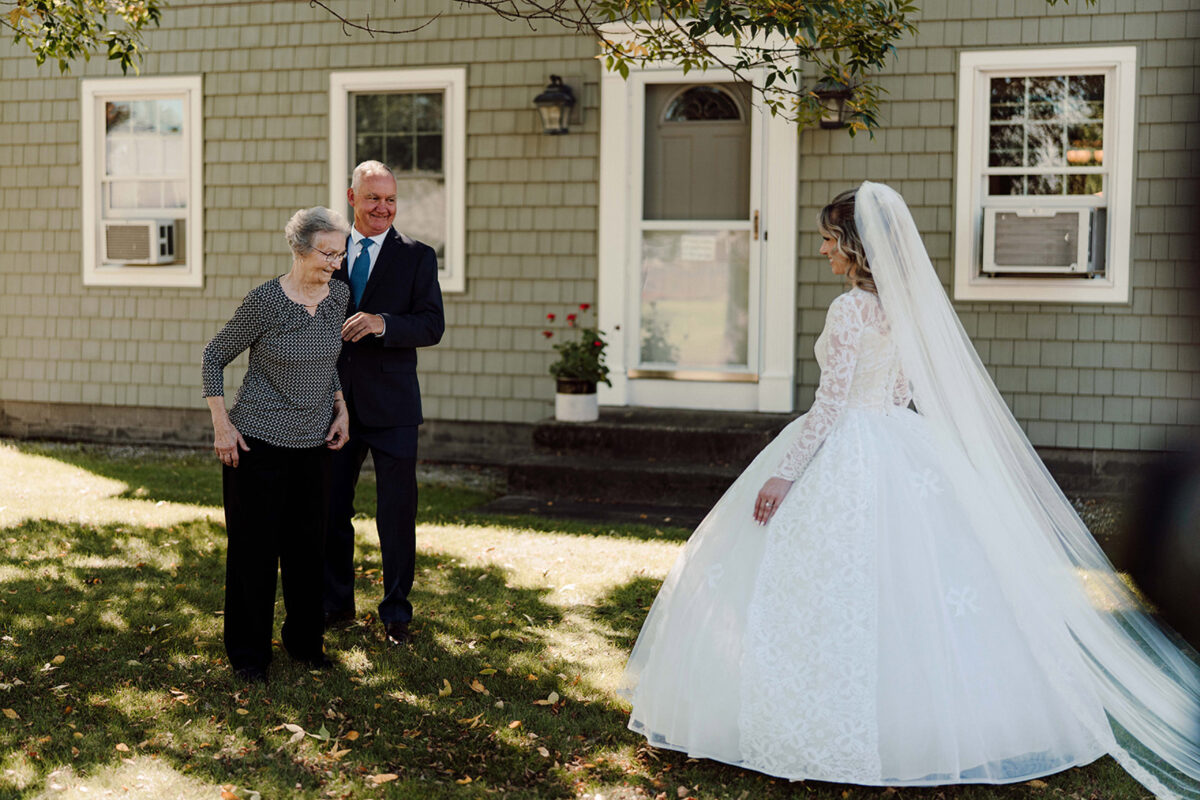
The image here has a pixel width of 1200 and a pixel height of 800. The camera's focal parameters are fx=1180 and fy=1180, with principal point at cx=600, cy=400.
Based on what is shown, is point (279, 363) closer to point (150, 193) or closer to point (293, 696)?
point (293, 696)

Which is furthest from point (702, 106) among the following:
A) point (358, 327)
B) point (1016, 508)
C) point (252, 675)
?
point (252, 675)

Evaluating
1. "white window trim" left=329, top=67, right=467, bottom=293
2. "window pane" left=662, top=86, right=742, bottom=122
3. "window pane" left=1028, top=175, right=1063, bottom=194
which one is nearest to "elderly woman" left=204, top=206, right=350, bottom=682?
"white window trim" left=329, top=67, right=467, bottom=293

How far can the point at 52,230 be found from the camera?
31.3 ft

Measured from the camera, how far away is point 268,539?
4.02 m

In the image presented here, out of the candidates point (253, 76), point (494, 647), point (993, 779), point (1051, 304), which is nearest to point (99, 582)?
point (494, 647)

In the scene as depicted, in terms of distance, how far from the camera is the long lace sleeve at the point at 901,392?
3.65 meters

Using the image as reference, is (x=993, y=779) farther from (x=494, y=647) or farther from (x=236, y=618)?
(x=236, y=618)

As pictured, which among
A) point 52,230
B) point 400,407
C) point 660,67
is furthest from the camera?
point 52,230

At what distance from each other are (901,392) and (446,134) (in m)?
5.70

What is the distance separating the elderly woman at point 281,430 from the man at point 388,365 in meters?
0.27

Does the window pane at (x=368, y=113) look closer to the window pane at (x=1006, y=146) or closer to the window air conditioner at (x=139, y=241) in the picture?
the window air conditioner at (x=139, y=241)

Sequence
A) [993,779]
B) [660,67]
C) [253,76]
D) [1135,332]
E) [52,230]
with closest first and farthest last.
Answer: [993,779] → [1135,332] → [660,67] → [253,76] → [52,230]

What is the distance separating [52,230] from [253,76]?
2176 millimetres

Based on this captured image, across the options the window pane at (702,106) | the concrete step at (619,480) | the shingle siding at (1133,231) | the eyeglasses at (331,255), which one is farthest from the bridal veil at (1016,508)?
the window pane at (702,106)
